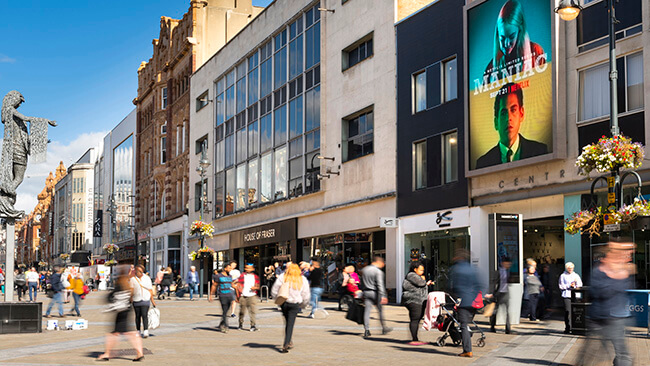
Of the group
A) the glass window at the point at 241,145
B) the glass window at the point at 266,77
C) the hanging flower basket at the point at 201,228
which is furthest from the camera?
the glass window at the point at 241,145

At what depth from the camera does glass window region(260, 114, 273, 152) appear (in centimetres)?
4284

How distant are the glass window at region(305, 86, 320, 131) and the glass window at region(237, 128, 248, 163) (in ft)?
29.5

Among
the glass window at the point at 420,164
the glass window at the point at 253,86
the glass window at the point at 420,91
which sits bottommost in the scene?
the glass window at the point at 420,164

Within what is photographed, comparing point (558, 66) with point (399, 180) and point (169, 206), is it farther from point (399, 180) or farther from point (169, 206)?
point (169, 206)

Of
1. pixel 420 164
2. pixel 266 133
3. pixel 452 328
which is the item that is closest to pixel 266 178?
pixel 266 133

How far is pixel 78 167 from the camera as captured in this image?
397 feet

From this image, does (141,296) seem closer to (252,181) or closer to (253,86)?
(252,181)

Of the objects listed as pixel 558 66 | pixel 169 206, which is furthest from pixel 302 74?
Result: pixel 169 206

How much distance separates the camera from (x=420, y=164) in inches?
1157

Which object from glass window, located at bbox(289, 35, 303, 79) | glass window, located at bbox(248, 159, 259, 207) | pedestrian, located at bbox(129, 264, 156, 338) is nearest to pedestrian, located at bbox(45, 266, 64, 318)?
pedestrian, located at bbox(129, 264, 156, 338)

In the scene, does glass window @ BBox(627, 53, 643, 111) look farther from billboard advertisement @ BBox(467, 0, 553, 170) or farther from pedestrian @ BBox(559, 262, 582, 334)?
pedestrian @ BBox(559, 262, 582, 334)

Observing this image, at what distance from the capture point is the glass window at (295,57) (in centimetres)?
3975

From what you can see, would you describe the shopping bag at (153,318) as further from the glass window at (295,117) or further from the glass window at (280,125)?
the glass window at (280,125)

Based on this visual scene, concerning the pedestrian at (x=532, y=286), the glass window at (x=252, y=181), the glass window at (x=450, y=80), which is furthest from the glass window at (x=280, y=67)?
the pedestrian at (x=532, y=286)
